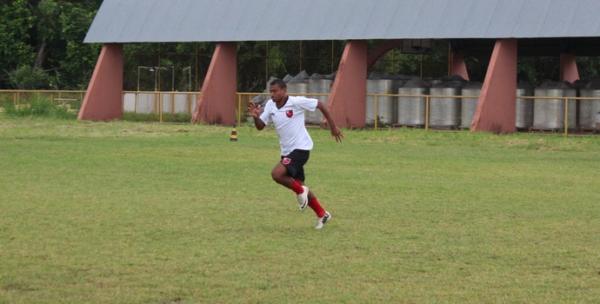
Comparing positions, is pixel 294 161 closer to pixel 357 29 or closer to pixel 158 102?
pixel 357 29

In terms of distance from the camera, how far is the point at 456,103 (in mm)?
41125

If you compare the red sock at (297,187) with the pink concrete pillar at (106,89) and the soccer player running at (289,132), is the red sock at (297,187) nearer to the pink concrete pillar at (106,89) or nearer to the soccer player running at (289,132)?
the soccer player running at (289,132)

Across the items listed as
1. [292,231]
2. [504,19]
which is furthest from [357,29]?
[292,231]

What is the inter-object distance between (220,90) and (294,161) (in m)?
29.9

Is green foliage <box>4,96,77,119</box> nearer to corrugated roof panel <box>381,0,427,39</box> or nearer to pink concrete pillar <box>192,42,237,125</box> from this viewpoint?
pink concrete pillar <box>192,42,237,125</box>

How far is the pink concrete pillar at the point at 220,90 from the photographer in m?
43.7

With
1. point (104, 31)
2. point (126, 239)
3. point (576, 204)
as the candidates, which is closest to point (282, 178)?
point (126, 239)

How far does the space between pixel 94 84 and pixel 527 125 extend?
57.0 ft

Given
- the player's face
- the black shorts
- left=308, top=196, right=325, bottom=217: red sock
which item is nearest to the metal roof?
the black shorts

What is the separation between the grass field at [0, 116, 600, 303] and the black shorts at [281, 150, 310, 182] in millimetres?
649

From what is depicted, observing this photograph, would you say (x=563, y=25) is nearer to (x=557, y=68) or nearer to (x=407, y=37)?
(x=407, y=37)

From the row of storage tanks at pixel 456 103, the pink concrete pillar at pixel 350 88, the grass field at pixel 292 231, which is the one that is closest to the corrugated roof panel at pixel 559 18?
the row of storage tanks at pixel 456 103

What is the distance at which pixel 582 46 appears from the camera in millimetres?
46562

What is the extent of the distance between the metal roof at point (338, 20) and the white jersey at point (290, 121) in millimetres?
23143
